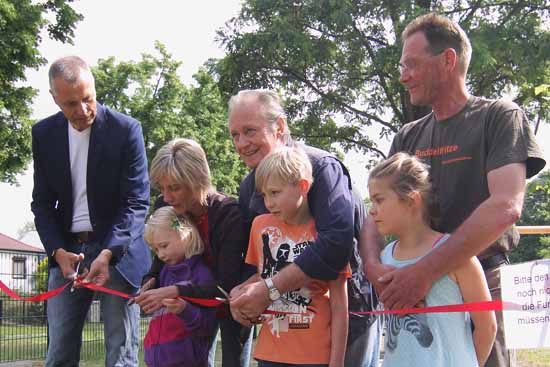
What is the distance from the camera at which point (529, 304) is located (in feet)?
14.1

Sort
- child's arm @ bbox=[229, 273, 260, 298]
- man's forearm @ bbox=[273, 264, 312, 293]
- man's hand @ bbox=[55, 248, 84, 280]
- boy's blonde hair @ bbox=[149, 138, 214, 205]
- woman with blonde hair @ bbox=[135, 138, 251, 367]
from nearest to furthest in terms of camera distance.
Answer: man's forearm @ bbox=[273, 264, 312, 293] → child's arm @ bbox=[229, 273, 260, 298] → woman with blonde hair @ bbox=[135, 138, 251, 367] → boy's blonde hair @ bbox=[149, 138, 214, 205] → man's hand @ bbox=[55, 248, 84, 280]

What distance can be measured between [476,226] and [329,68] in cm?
1297

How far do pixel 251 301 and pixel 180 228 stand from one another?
30.7 inches

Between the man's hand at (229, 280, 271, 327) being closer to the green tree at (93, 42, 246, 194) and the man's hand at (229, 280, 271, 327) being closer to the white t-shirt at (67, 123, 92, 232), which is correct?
the white t-shirt at (67, 123, 92, 232)

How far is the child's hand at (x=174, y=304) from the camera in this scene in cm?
335

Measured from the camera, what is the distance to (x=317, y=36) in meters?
14.4

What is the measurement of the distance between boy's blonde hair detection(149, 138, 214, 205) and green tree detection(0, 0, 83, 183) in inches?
619

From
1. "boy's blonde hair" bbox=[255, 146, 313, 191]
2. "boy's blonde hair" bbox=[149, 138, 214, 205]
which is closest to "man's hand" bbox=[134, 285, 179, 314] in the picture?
"boy's blonde hair" bbox=[149, 138, 214, 205]

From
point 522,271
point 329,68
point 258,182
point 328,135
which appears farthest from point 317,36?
point 258,182

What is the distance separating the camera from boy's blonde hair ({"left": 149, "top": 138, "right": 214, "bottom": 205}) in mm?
3490

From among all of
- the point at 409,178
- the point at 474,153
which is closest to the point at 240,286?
the point at 409,178

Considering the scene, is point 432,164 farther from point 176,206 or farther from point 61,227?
point 61,227

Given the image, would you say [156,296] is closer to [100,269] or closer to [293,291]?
[100,269]

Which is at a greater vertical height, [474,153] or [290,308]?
[474,153]
